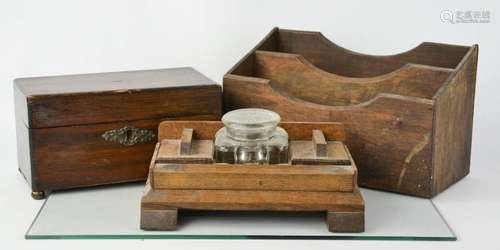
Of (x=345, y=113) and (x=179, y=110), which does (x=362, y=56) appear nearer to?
(x=345, y=113)

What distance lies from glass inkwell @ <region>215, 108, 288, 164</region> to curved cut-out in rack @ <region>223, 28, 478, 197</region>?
37 cm

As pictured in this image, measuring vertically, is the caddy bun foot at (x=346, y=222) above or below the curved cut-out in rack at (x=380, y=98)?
below

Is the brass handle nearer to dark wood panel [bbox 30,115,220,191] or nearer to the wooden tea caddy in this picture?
dark wood panel [bbox 30,115,220,191]

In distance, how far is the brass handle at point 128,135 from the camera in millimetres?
2924

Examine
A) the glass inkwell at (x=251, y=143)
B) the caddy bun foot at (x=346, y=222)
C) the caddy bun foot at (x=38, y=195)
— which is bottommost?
the caddy bun foot at (x=38, y=195)

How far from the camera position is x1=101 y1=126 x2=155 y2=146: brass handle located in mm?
2924

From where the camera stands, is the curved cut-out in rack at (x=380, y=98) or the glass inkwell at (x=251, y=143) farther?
the curved cut-out in rack at (x=380, y=98)

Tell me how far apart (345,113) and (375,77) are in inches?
13.1

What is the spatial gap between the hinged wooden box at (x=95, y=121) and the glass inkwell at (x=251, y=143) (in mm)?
348

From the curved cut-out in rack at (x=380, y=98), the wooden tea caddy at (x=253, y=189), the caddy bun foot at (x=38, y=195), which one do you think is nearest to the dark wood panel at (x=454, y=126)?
the curved cut-out in rack at (x=380, y=98)

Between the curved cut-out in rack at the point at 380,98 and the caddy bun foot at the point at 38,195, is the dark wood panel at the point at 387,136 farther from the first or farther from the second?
the caddy bun foot at the point at 38,195

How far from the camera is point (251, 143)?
8.71 ft

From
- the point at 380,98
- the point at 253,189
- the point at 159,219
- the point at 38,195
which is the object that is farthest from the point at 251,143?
the point at 38,195

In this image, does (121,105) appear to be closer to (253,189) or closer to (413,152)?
(253,189)
